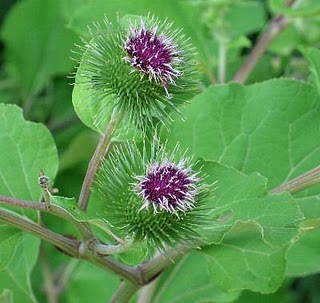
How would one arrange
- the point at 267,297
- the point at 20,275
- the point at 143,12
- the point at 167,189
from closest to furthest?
the point at 167,189
the point at 20,275
the point at 143,12
the point at 267,297

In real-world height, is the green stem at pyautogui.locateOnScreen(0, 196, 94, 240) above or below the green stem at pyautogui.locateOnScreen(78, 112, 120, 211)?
below

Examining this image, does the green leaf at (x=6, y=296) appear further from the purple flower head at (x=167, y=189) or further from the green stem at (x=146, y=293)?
the purple flower head at (x=167, y=189)

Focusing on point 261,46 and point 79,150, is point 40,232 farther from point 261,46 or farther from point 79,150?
point 261,46

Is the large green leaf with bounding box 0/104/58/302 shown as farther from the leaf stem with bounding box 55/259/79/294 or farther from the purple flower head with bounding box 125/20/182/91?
the leaf stem with bounding box 55/259/79/294

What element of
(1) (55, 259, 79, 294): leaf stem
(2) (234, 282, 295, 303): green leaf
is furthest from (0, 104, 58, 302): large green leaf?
(2) (234, 282, 295, 303): green leaf

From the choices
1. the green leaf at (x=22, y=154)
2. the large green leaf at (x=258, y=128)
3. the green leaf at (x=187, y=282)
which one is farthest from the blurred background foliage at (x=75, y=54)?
the green leaf at (x=22, y=154)

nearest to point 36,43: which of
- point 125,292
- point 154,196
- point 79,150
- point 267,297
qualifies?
point 79,150

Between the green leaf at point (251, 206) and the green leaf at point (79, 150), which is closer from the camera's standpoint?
the green leaf at point (251, 206)
